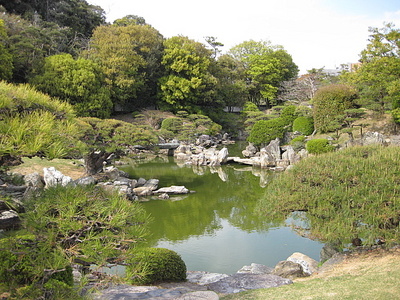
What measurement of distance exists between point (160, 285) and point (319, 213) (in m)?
2.76

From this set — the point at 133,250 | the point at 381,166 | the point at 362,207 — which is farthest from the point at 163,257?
the point at 381,166

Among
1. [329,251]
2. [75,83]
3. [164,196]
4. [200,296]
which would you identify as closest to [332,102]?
[164,196]

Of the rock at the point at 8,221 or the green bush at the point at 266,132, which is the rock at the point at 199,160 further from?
the rock at the point at 8,221

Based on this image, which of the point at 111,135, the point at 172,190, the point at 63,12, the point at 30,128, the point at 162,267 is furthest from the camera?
the point at 63,12

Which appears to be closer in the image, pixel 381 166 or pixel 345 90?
pixel 381 166

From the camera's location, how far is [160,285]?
512 centimetres

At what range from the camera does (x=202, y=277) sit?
5.82 m

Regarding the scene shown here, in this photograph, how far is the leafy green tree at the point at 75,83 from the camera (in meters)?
20.9

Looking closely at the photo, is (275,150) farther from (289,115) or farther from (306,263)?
(306,263)

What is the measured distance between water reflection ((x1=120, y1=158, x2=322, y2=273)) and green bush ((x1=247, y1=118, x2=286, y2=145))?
7018mm

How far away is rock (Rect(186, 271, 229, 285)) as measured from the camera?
5.58m

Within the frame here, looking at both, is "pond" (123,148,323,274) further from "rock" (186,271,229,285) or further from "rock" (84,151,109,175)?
"rock" (84,151,109,175)

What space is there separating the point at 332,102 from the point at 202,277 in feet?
53.9

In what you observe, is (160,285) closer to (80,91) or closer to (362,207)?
(362,207)
